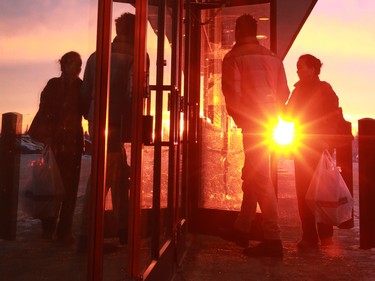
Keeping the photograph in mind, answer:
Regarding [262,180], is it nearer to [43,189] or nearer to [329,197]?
[329,197]

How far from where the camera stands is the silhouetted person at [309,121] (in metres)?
3.74

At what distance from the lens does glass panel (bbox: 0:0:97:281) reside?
1.31 meters

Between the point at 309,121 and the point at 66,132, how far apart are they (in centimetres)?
250

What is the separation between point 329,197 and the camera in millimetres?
3477

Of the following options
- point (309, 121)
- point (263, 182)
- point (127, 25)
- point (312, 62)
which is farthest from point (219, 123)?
point (127, 25)

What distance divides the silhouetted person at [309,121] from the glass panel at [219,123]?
660mm

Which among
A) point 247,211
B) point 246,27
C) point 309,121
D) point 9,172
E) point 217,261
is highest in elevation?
point 246,27

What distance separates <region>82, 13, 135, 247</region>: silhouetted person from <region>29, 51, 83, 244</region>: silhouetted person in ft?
0.61

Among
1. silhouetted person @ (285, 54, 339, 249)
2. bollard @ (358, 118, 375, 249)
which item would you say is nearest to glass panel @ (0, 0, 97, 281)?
silhouetted person @ (285, 54, 339, 249)

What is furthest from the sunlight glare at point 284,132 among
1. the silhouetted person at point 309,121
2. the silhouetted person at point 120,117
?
the silhouetted person at point 120,117

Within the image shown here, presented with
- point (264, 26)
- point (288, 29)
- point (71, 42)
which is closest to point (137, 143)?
point (71, 42)

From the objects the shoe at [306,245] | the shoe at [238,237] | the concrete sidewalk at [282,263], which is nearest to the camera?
the concrete sidewalk at [282,263]

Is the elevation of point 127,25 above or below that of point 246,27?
below

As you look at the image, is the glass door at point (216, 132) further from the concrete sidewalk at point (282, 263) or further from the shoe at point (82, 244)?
the shoe at point (82, 244)
